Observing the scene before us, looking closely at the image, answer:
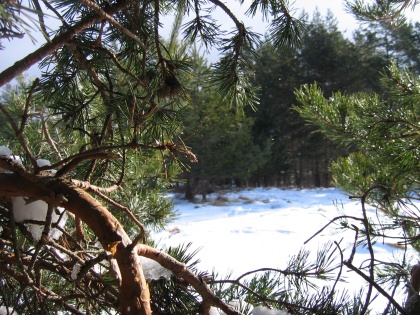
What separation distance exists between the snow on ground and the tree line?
31.4 inches

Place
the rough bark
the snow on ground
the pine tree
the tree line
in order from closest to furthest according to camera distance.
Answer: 1. the rough bark
2. the pine tree
3. the snow on ground
4. the tree line

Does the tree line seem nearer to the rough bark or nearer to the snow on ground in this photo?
the snow on ground

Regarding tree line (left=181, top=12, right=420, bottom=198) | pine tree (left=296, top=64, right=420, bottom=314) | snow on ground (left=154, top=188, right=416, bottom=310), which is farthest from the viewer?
tree line (left=181, top=12, right=420, bottom=198)

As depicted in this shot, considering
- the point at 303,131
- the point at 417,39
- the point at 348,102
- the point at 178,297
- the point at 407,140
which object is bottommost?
the point at 178,297

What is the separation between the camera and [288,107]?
7.42 meters

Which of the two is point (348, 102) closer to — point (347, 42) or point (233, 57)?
point (233, 57)

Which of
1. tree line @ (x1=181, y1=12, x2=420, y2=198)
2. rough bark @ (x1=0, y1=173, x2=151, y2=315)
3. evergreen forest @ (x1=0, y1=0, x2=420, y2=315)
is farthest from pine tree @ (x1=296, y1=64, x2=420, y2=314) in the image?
tree line @ (x1=181, y1=12, x2=420, y2=198)

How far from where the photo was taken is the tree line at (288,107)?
21.7 feet

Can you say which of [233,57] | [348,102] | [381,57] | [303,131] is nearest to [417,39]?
[381,57]

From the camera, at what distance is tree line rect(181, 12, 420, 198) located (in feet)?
21.7

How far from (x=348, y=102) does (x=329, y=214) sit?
445cm

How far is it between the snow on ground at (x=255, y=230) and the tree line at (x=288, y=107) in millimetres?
797

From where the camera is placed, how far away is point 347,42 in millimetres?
8234

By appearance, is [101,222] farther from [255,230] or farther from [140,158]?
[255,230]
